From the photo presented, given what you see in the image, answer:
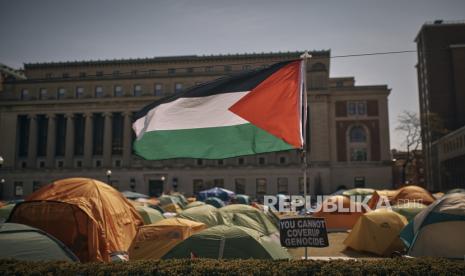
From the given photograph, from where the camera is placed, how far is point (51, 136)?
73312 millimetres

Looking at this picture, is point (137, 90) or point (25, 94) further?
point (25, 94)

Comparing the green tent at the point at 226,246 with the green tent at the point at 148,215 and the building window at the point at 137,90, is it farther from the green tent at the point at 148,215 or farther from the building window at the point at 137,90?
the building window at the point at 137,90

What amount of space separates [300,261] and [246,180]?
62.0 m

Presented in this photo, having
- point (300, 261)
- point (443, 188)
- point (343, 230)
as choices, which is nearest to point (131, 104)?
point (443, 188)

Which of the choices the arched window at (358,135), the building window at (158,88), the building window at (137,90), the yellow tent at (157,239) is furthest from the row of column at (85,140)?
the yellow tent at (157,239)

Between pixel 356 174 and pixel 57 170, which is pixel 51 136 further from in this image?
pixel 356 174

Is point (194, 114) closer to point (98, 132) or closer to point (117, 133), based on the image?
point (117, 133)

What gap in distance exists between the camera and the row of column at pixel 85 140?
71.9m

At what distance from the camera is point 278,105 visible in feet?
30.7

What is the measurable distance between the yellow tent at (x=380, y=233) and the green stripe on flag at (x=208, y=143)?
8.17 metres

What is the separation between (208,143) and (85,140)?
2657 inches

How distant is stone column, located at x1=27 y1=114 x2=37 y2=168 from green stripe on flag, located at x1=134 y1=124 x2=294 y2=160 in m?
70.9

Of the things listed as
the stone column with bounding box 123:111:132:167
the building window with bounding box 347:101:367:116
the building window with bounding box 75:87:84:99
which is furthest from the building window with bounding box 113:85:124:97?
the building window with bounding box 347:101:367:116

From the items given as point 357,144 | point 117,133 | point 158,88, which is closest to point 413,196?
point 357,144
